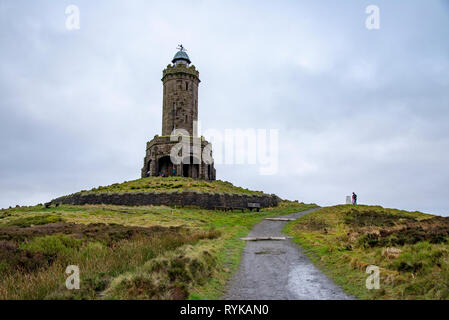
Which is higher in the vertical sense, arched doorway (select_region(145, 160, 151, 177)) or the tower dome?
the tower dome

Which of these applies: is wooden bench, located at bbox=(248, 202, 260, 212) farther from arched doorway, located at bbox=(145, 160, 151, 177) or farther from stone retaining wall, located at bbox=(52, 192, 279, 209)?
arched doorway, located at bbox=(145, 160, 151, 177)

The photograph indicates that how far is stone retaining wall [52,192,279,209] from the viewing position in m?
30.5

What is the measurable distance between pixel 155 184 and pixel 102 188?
664cm

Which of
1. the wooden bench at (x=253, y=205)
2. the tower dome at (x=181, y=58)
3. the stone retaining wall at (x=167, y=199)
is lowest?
the wooden bench at (x=253, y=205)

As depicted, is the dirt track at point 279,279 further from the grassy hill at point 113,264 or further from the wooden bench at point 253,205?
the wooden bench at point 253,205

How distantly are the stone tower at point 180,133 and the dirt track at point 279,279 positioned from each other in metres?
30.3

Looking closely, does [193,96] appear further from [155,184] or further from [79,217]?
[79,217]

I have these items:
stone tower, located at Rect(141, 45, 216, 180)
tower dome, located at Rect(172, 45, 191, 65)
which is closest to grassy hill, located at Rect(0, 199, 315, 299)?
stone tower, located at Rect(141, 45, 216, 180)

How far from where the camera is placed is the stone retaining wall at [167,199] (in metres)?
30.5

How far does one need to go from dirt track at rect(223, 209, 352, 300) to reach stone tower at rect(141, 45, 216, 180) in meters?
30.3

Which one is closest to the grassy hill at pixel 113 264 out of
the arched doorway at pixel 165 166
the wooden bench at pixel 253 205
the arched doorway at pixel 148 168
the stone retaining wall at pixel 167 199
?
the stone retaining wall at pixel 167 199

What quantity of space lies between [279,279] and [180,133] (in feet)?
120

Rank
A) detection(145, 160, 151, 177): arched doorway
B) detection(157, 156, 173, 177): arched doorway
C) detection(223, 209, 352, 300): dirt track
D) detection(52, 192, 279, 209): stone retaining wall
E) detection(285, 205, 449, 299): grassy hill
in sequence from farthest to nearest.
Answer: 1. detection(145, 160, 151, 177): arched doorway
2. detection(157, 156, 173, 177): arched doorway
3. detection(52, 192, 279, 209): stone retaining wall
4. detection(223, 209, 352, 300): dirt track
5. detection(285, 205, 449, 299): grassy hill
